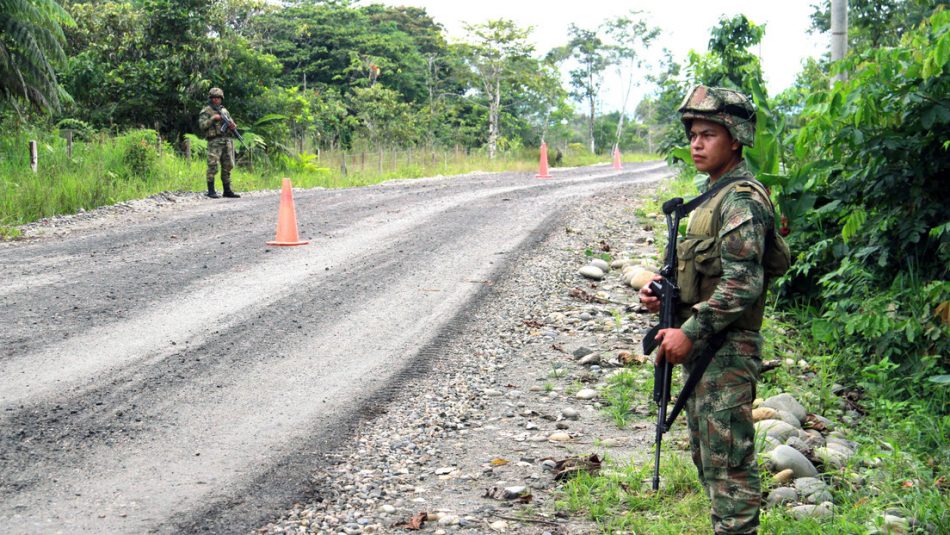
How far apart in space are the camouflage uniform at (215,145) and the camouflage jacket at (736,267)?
13163 mm

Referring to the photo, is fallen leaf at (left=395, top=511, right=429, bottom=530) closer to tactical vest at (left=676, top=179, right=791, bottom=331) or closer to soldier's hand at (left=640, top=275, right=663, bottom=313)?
soldier's hand at (left=640, top=275, right=663, bottom=313)

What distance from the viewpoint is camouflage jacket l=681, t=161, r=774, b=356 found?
3.12m

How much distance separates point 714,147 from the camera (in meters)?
3.32

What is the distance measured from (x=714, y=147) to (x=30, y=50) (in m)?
15.6

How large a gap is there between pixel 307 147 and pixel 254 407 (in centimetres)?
1941

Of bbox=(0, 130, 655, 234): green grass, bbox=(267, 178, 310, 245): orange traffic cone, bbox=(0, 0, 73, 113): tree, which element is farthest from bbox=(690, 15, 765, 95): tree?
bbox=(0, 0, 73, 113): tree

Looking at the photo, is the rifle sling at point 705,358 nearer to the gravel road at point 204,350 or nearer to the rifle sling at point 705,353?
the rifle sling at point 705,353

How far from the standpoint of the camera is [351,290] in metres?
8.54

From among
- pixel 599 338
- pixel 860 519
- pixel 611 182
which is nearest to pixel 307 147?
pixel 611 182

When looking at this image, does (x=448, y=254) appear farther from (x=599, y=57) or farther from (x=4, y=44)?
(x=599, y=57)

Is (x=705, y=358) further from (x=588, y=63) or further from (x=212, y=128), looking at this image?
(x=588, y=63)

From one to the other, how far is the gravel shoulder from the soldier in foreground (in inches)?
35.8

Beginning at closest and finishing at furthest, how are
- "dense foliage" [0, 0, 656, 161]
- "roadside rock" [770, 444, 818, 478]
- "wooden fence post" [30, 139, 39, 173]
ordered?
"roadside rock" [770, 444, 818, 478]
"wooden fence post" [30, 139, 39, 173]
"dense foliage" [0, 0, 656, 161]

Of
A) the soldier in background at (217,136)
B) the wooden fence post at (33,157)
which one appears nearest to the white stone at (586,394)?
the soldier in background at (217,136)
